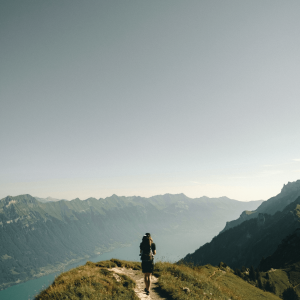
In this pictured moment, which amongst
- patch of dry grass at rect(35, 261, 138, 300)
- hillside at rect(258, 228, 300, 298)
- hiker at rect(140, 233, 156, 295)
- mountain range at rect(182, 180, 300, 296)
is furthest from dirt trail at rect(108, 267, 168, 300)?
mountain range at rect(182, 180, 300, 296)

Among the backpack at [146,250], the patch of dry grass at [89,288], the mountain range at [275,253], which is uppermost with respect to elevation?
the backpack at [146,250]

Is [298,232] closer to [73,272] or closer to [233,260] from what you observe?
[233,260]

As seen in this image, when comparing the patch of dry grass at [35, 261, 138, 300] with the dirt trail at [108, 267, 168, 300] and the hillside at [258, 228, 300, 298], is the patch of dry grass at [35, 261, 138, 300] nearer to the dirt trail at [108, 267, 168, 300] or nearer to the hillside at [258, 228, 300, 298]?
the dirt trail at [108, 267, 168, 300]

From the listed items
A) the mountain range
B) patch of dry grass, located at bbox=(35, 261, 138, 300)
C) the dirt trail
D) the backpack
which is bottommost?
the mountain range

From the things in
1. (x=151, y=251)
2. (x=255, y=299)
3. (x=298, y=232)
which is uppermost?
(x=151, y=251)

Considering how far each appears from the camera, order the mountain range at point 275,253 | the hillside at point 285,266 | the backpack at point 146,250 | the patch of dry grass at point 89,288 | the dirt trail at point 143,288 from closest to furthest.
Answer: the patch of dry grass at point 89,288 < the dirt trail at point 143,288 < the backpack at point 146,250 < the hillside at point 285,266 < the mountain range at point 275,253

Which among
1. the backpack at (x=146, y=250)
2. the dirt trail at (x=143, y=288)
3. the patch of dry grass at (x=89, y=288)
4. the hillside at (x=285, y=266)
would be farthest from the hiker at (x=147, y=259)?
the hillside at (x=285, y=266)

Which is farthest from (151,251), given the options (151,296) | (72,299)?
(72,299)

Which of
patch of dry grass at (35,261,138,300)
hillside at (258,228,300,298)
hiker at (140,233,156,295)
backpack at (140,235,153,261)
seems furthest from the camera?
hillside at (258,228,300,298)

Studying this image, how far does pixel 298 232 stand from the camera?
124438 millimetres

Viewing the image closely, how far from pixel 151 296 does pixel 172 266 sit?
594cm

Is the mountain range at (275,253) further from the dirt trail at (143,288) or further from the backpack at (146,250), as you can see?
the backpack at (146,250)

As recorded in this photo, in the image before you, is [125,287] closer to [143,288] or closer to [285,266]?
[143,288]

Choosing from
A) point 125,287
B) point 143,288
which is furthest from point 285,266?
point 125,287
